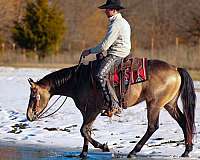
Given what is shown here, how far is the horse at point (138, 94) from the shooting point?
10.5 meters

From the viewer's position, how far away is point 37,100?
10883mm

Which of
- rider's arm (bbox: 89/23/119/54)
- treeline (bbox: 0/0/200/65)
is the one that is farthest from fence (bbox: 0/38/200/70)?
rider's arm (bbox: 89/23/119/54)

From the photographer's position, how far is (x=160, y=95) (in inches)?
413

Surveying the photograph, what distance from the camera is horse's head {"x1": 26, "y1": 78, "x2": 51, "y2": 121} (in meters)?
10.9

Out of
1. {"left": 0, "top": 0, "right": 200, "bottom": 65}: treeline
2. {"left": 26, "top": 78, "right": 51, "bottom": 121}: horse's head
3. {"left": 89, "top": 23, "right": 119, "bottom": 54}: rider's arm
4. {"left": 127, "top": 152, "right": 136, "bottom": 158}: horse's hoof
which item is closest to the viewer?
{"left": 127, "top": 152, "right": 136, "bottom": 158}: horse's hoof

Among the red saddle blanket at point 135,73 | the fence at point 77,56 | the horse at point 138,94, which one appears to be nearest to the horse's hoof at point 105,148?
the horse at point 138,94

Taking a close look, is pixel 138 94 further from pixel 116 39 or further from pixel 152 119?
pixel 116 39

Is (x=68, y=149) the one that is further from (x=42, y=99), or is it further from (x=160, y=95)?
(x=160, y=95)

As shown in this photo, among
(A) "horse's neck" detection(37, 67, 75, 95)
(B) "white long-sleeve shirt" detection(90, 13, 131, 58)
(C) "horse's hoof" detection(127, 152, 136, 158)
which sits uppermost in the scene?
(B) "white long-sleeve shirt" detection(90, 13, 131, 58)

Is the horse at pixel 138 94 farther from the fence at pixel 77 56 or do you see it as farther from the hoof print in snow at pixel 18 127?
the fence at pixel 77 56

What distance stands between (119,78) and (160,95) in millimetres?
778

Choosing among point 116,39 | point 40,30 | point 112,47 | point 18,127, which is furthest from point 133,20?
point 116,39

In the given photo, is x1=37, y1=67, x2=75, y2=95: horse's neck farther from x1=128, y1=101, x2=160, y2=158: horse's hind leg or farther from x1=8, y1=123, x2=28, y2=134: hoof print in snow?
x1=8, y1=123, x2=28, y2=134: hoof print in snow

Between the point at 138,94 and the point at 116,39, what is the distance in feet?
3.41
